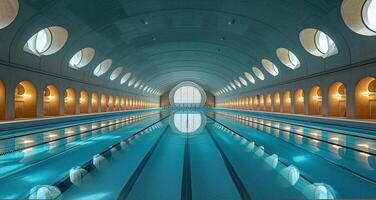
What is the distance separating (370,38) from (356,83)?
2467mm

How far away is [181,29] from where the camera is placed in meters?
15.8

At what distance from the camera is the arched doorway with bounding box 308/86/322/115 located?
15531mm

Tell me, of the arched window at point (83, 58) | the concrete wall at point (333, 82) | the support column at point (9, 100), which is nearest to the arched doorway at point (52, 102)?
the arched window at point (83, 58)

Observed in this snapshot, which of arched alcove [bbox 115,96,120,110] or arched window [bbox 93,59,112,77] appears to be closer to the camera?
arched window [bbox 93,59,112,77]

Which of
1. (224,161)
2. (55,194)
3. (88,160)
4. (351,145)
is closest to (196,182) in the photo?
(224,161)

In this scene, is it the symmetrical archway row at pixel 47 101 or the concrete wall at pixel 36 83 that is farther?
the symmetrical archway row at pixel 47 101

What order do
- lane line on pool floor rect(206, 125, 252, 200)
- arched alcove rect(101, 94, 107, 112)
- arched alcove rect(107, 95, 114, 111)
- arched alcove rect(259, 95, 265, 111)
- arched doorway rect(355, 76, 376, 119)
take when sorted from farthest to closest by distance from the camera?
arched alcove rect(259, 95, 265, 111) → arched alcove rect(107, 95, 114, 111) → arched alcove rect(101, 94, 107, 112) → arched doorway rect(355, 76, 376, 119) → lane line on pool floor rect(206, 125, 252, 200)

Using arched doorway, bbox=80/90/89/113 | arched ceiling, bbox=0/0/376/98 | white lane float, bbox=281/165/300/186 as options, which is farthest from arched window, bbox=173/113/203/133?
Answer: arched doorway, bbox=80/90/89/113

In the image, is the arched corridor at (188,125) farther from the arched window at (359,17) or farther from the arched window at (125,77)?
the arched window at (125,77)

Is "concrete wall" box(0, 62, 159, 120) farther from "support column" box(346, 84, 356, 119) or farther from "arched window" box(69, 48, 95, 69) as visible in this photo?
"support column" box(346, 84, 356, 119)

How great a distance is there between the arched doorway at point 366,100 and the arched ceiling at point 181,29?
1506mm

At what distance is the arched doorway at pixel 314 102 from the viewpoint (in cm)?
1553

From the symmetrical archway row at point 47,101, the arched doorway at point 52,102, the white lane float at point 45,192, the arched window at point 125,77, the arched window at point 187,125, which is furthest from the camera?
the arched window at point 125,77

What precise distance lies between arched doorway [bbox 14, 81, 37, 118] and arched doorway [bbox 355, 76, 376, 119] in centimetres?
1656
